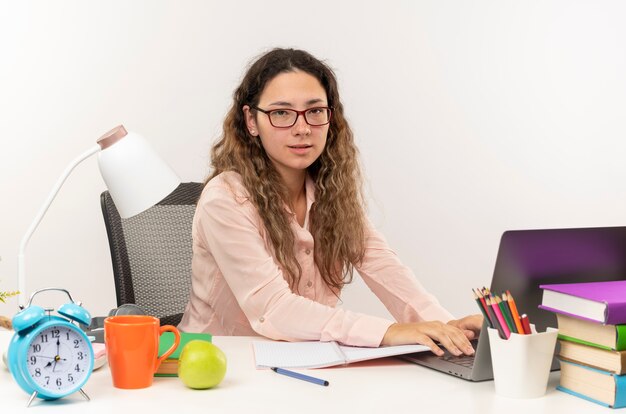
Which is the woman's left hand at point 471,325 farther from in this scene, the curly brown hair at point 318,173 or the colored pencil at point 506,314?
the curly brown hair at point 318,173

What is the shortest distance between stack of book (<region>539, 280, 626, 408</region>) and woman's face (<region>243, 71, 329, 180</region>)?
2.81ft

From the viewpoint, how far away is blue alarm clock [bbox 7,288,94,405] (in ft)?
3.77

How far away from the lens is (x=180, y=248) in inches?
91.0

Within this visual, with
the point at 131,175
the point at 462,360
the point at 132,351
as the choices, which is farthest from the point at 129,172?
the point at 462,360

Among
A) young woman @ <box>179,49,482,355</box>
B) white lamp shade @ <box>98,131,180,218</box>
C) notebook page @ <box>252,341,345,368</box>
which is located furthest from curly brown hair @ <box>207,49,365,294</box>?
white lamp shade @ <box>98,131,180,218</box>

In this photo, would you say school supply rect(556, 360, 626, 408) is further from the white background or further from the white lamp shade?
the white background

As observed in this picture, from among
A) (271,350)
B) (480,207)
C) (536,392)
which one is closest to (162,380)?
(271,350)

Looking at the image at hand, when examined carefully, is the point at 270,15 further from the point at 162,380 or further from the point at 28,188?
the point at 162,380

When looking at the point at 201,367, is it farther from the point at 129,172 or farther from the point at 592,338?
the point at 592,338

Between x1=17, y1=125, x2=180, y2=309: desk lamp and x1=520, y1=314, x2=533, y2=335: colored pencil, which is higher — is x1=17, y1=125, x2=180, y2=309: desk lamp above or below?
above

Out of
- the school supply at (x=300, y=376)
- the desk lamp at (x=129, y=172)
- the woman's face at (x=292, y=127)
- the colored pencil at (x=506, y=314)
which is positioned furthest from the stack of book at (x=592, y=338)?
the woman's face at (x=292, y=127)

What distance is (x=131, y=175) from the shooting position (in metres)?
1.25

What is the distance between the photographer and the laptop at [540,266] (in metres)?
1.26

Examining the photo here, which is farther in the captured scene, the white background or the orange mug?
the white background
